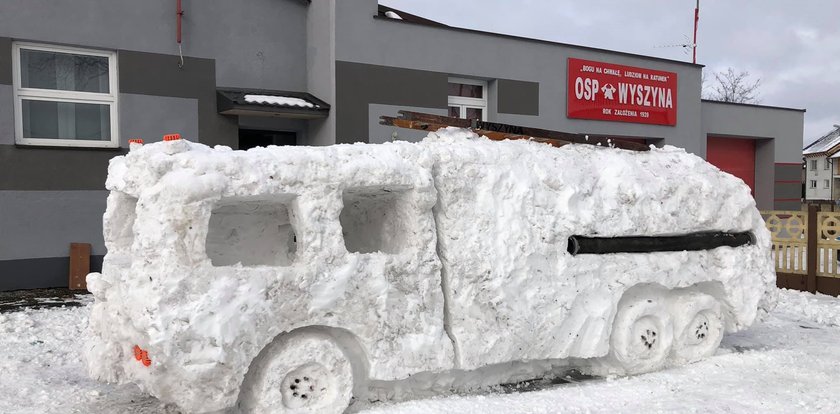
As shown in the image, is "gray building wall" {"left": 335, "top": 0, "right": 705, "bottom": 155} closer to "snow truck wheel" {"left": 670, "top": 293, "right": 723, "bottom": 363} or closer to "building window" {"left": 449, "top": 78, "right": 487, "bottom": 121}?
"building window" {"left": 449, "top": 78, "right": 487, "bottom": 121}

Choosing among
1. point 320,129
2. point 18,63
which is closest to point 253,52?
point 320,129

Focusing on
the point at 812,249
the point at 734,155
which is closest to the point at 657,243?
the point at 812,249

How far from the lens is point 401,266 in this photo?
4312 millimetres

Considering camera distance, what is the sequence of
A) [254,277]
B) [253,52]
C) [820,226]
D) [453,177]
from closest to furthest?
[254,277]
[453,177]
[820,226]
[253,52]

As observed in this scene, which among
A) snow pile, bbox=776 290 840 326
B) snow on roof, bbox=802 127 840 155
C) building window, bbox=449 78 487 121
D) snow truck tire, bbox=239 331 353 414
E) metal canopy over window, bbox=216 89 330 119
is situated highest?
snow on roof, bbox=802 127 840 155

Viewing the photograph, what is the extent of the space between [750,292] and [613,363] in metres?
1.48

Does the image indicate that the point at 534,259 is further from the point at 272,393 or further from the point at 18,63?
the point at 18,63

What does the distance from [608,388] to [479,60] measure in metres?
7.88

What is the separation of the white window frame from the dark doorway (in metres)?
2.04

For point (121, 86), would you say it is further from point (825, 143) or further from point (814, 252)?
point (825, 143)

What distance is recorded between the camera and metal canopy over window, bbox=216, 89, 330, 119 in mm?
9469

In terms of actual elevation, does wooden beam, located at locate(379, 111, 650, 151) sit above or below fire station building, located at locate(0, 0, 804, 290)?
below

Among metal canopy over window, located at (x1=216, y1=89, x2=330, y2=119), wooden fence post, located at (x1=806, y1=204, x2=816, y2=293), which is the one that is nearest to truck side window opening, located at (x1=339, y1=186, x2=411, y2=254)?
metal canopy over window, located at (x1=216, y1=89, x2=330, y2=119)

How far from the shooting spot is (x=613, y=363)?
5.21m
